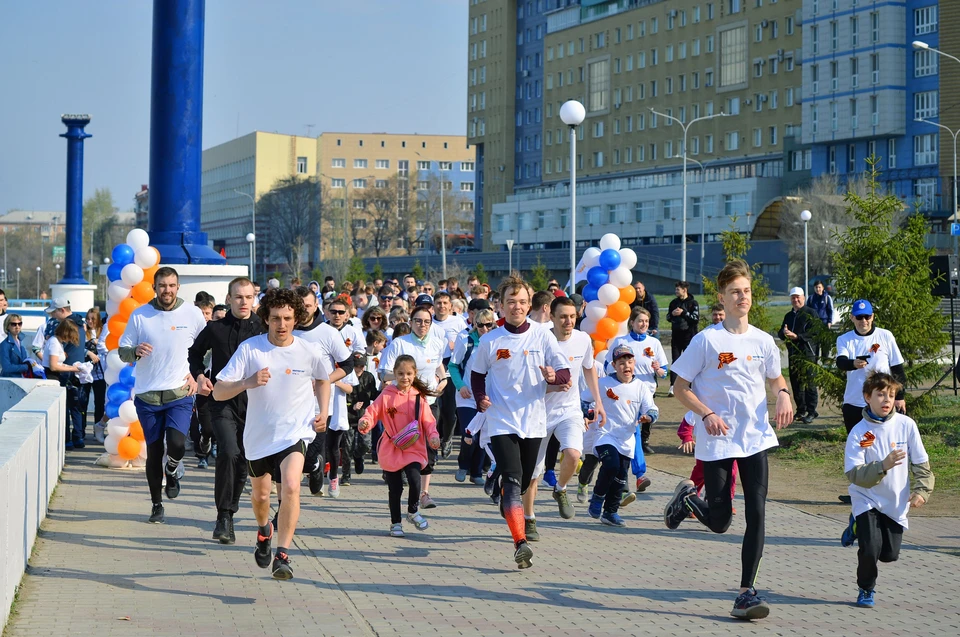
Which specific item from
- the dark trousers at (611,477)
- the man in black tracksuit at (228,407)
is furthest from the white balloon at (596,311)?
the man in black tracksuit at (228,407)

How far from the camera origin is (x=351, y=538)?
9758mm

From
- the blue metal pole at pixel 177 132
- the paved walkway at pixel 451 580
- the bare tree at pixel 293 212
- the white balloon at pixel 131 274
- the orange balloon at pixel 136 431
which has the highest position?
the bare tree at pixel 293 212

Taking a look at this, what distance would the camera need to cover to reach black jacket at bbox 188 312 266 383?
9.68 m

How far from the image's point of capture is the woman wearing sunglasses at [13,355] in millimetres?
15922

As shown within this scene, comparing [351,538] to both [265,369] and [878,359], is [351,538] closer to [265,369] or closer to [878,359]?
[265,369]

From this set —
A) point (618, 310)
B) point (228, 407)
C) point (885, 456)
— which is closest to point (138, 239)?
point (618, 310)

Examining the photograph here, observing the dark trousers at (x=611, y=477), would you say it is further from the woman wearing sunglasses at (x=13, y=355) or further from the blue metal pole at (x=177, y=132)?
the blue metal pole at (x=177, y=132)

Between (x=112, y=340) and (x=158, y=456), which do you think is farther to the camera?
(x=112, y=340)

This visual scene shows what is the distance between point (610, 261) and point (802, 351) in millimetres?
2956

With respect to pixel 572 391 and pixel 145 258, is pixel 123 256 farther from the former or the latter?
pixel 572 391

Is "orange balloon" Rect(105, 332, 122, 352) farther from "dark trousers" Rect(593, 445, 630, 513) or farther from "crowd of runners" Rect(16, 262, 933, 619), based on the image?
"dark trousers" Rect(593, 445, 630, 513)

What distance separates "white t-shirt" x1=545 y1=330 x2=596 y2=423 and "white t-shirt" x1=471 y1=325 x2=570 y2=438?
111cm

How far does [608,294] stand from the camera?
1492cm

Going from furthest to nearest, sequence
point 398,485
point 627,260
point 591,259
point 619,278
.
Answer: point 591,259 → point 627,260 → point 619,278 → point 398,485
